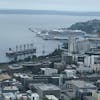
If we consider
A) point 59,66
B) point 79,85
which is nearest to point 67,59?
point 59,66

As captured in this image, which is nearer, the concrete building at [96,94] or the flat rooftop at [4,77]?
the concrete building at [96,94]

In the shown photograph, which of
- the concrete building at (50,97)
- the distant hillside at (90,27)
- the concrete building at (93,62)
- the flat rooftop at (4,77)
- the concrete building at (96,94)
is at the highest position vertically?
the concrete building at (50,97)

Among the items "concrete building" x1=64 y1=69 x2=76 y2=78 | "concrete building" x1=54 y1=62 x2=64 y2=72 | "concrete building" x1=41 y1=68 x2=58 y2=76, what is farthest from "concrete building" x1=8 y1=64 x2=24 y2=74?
"concrete building" x1=64 y1=69 x2=76 y2=78

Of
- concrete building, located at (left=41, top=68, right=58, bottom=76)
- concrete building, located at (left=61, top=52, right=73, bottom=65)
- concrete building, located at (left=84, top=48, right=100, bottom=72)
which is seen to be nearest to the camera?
concrete building, located at (left=41, top=68, right=58, bottom=76)

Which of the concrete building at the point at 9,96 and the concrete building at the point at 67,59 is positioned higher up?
the concrete building at the point at 9,96

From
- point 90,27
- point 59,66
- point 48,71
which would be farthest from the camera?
point 90,27

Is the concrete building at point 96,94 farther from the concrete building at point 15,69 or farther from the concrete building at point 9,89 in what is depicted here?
the concrete building at point 15,69

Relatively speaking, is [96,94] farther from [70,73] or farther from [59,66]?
[59,66]

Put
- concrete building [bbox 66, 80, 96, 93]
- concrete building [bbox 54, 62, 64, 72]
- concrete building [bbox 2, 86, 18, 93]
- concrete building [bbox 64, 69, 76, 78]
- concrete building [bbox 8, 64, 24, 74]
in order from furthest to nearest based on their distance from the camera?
concrete building [bbox 54, 62, 64, 72]
concrete building [bbox 8, 64, 24, 74]
concrete building [bbox 64, 69, 76, 78]
concrete building [bbox 66, 80, 96, 93]
concrete building [bbox 2, 86, 18, 93]

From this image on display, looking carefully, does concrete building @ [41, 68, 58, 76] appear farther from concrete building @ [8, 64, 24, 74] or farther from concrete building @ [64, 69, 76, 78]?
concrete building @ [8, 64, 24, 74]

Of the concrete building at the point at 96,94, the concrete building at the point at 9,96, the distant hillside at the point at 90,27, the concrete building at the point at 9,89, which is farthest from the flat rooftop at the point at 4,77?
the distant hillside at the point at 90,27

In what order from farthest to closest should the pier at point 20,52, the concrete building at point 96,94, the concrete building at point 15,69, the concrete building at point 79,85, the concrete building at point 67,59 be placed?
the pier at point 20,52 < the concrete building at point 67,59 < the concrete building at point 15,69 < the concrete building at point 79,85 < the concrete building at point 96,94

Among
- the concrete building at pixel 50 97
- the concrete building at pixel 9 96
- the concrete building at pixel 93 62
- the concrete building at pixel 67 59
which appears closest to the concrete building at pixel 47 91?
the concrete building at pixel 50 97

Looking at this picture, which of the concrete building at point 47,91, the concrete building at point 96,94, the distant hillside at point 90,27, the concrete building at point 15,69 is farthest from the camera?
the distant hillside at point 90,27
